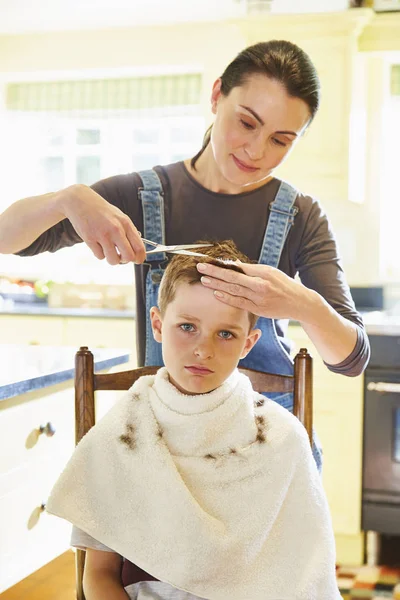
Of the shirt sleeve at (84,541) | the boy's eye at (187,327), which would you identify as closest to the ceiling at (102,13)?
the boy's eye at (187,327)

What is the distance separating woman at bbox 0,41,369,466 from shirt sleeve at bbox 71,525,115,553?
35 cm

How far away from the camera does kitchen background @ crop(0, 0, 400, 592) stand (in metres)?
3.25

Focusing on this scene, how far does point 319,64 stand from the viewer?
3484mm

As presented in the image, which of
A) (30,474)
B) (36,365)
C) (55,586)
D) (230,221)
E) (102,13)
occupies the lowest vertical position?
(55,586)

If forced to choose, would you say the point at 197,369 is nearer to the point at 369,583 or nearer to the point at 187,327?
the point at 187,327

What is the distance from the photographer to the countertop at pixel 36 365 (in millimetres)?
1721

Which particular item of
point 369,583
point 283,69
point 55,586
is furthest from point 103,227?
point 369,583

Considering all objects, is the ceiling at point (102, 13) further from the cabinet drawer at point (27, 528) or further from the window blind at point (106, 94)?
the cabinet drawer at point (27, 528)

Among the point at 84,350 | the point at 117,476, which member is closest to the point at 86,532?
the point at 117,476

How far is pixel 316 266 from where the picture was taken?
1384 millimetres

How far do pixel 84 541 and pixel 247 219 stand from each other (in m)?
0.61

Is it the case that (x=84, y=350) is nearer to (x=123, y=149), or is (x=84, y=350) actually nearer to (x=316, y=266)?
(x=316, y=266)

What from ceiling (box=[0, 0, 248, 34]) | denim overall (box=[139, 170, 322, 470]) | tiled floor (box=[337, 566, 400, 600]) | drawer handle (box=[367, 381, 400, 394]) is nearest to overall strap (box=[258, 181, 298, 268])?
denim overall (box=[139, 170, 322, 470])

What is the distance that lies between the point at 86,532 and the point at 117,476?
0.30 ft
